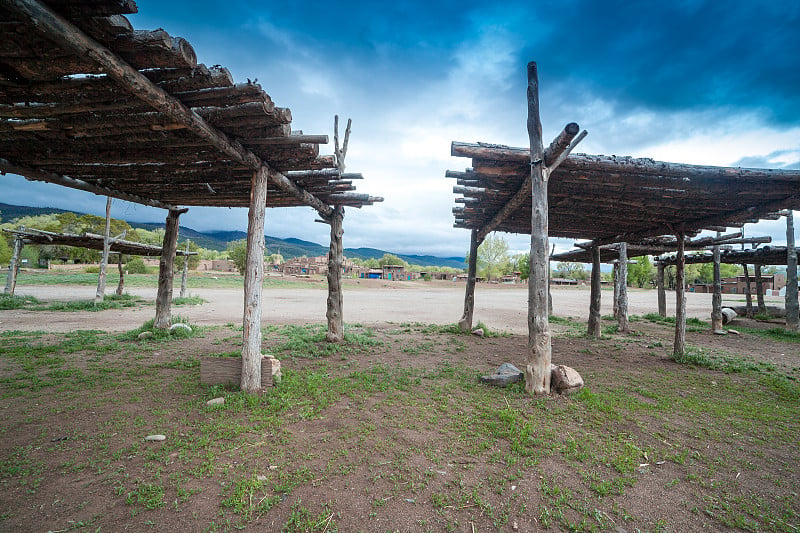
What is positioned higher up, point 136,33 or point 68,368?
point 136,33

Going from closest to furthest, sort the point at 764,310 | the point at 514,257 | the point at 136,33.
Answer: the point at 136,33
the point at 764,310
the point at 514,257

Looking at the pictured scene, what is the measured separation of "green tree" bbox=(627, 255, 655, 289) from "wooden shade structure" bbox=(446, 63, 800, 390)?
58.6 feet

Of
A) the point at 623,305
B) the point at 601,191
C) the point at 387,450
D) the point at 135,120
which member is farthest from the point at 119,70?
the point at 623,305

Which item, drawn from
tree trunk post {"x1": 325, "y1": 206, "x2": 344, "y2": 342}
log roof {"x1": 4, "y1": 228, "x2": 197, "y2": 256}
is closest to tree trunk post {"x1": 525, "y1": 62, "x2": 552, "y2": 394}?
tree trunk post {"x1": 325, "y1": 206, "x2": 344, "y2": 342}

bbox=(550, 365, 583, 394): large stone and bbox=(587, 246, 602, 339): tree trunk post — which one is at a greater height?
bbox=(587, 246, 602, 339): tree trunk post

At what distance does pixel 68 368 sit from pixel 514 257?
78.5 m

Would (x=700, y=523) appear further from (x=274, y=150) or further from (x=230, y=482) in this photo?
(x=274, y=150)

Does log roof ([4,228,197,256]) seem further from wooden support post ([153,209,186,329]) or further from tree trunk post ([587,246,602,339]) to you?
tree trunk post ([587,246,602,339])

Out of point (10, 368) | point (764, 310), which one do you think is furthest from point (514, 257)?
point (10, 368)

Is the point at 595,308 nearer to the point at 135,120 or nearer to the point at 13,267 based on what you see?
the point at 135,120

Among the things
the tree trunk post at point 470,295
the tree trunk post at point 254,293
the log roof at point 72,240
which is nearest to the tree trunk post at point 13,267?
the log roof at point 72,240

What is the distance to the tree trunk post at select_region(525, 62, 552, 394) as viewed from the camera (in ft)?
16.5

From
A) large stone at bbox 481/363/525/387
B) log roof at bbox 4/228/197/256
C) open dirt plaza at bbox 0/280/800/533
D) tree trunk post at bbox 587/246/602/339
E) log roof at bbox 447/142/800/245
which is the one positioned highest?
log roof at bbox 447/142/800/245

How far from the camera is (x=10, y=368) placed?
5.71m
